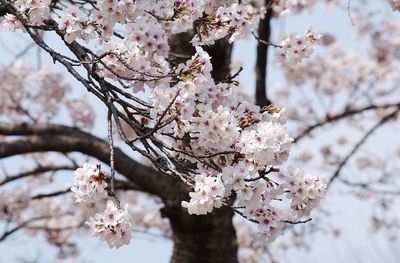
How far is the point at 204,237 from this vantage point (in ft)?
18.3

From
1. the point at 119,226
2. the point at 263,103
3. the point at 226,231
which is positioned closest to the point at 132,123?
the point at 119,226

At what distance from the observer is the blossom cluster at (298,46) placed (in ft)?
12.9

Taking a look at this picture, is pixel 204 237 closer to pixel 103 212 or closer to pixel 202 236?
pixel 202 236

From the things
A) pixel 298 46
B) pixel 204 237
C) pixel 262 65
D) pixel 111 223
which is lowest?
pixel 111 223

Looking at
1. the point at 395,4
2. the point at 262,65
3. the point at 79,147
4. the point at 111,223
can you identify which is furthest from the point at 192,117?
the point at 262,65

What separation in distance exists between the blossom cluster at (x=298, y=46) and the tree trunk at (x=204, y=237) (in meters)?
1.97

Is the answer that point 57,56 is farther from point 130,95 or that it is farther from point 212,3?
point 212,3

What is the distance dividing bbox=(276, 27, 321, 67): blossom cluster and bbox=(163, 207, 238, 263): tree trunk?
1.97m

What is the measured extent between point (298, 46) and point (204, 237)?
7.66 feet

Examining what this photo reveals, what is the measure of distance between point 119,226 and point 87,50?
1.01m

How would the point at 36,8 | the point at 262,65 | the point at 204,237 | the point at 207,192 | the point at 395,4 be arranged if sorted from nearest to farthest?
the point at 207,192
the point at 36,8
the point at 395,4
the point at 204,237
the point at 262,65

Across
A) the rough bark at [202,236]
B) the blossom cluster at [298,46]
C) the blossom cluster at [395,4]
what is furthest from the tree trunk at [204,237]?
the blossom cluster at [395,4]

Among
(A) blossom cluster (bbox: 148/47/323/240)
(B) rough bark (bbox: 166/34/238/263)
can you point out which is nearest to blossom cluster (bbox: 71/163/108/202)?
(A) blossom cluster (bbox: 148/47/323/240)

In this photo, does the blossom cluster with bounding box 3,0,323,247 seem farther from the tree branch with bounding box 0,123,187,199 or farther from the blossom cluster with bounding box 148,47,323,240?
the tree branch with bounding box 0,123,187,199
